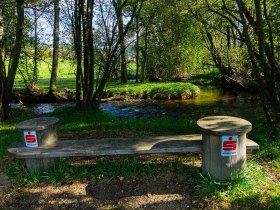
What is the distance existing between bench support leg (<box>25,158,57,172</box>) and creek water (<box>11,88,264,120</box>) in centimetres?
828

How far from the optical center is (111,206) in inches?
174

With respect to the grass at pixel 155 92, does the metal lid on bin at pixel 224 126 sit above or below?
above

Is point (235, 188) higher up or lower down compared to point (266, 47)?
lower down

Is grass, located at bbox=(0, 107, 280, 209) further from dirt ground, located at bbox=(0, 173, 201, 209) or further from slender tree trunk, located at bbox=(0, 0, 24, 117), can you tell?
slender tree trunk, located at bbox=(0, 0, 24, 117)

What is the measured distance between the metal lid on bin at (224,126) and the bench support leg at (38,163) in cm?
266

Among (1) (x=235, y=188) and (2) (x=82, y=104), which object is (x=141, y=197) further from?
(2) (x=82, y=104)

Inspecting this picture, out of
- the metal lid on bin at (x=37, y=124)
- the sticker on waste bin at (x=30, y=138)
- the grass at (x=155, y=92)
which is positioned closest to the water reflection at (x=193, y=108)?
the grass at (x=155, y=92)

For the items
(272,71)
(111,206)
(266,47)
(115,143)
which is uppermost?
(266,47)

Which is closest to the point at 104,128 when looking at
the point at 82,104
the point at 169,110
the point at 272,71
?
the point at 82,104

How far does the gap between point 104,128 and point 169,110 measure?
23.6ft

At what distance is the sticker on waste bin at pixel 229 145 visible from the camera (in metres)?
4.51

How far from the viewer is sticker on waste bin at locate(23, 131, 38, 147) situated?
5.22 meters

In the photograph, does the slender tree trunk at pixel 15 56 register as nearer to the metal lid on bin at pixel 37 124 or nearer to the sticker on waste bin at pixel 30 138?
the metal lid on bin at pixel 37 124

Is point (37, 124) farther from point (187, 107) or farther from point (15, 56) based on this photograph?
point (187, 107)
